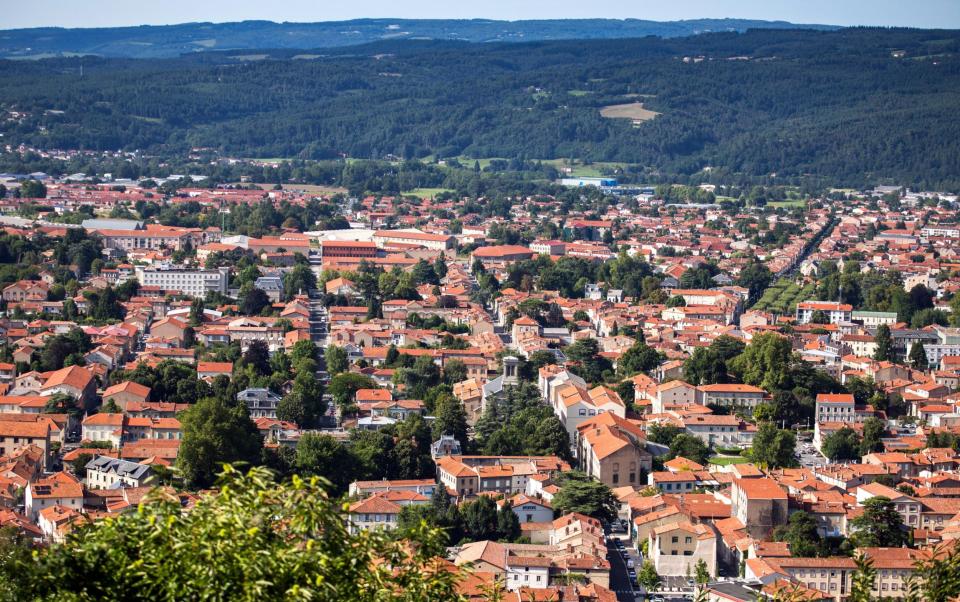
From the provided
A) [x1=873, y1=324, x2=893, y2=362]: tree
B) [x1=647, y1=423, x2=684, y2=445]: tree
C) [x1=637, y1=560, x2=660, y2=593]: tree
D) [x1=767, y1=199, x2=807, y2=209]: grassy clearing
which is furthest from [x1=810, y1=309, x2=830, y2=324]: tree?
[x1=767, y1=199, x2=807, y2=209]: grassy clearing

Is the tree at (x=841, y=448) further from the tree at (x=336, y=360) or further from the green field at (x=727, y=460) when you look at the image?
the tree at (x=336, y=360)

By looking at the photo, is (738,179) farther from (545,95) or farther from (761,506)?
(761,506)

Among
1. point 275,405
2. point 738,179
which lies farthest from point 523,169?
point 275,405

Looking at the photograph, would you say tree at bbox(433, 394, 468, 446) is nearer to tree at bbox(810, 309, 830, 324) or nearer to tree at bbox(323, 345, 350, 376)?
tree at bbox(323, 345, 350, 376)

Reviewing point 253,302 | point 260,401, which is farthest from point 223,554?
point 253,302

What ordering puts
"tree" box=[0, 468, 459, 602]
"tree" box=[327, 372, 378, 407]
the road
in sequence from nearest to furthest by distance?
"tree" box=[0, 468, 459, 602] → the road → "tree" box=[327, 372, 378, 407]

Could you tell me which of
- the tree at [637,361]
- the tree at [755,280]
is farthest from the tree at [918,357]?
the tree at [755,280]
